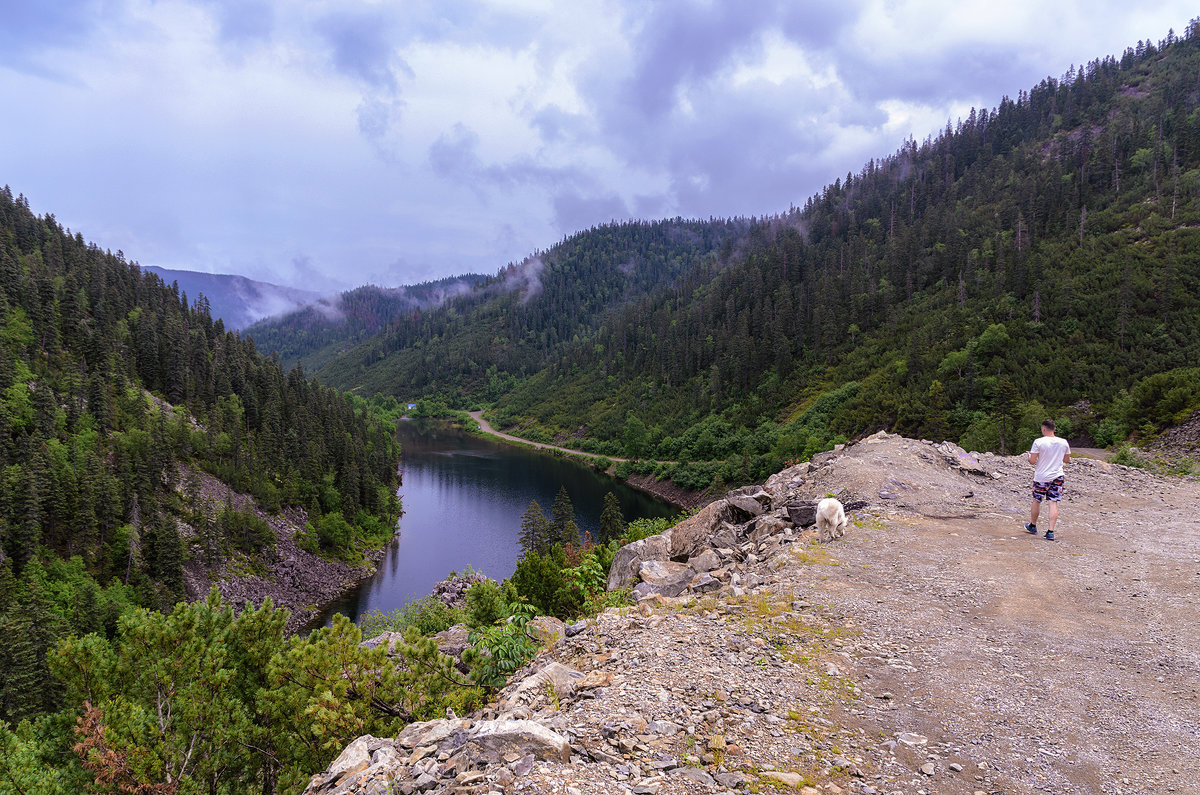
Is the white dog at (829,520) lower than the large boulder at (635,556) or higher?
higher

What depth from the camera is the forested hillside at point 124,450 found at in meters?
45.1

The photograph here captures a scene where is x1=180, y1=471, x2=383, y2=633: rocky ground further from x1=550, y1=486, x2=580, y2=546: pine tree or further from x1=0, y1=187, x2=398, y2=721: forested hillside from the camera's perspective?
x1=550, y1=486, x2=580, y2=546: pine tree

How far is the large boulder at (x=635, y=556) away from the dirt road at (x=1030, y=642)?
5.91 metres

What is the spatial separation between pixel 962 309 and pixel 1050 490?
83514mm

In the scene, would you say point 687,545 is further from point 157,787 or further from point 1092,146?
point 1092,146

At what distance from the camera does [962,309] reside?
8206 centimetres

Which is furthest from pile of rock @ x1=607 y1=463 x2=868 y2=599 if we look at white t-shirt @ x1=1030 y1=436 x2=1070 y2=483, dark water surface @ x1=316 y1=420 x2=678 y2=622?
dark water surface @ x1=316 y1=420 x2=678 y2=622

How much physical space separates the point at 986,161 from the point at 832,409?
10272cm

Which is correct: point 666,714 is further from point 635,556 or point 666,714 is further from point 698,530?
point 698,530

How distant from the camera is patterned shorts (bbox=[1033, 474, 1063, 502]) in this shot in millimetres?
13172

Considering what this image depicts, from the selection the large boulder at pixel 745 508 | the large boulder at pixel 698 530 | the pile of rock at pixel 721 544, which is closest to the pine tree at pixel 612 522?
the pile of rock at pixel 721 544

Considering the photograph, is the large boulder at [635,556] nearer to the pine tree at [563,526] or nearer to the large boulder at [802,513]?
the large boulder at [802,513]

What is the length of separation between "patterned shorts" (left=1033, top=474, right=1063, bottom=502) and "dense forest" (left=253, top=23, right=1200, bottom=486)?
40.1 meters

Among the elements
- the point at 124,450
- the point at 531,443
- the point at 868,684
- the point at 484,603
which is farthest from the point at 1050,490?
the point at 531,443
